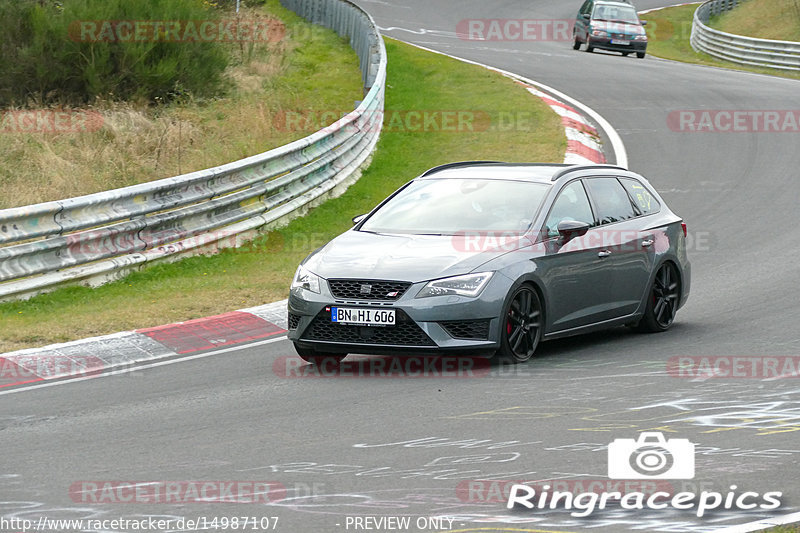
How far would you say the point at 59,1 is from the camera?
2497cm

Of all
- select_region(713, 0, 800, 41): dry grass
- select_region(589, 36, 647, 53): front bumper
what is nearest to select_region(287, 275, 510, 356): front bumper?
select_region(589, 36, 647, 53): front bumper

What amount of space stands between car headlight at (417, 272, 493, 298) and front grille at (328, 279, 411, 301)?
16cm

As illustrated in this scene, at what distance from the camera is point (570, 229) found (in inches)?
403

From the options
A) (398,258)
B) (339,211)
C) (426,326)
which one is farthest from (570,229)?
(339,211)

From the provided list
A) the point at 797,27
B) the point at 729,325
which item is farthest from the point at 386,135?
the point at 797,27

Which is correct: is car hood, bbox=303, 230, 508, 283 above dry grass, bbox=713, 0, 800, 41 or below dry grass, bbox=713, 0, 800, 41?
above

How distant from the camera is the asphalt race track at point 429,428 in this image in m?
6.19

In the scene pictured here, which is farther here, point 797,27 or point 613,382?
point 797,27

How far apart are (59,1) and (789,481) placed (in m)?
21.4

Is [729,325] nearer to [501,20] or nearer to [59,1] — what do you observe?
[59,1]

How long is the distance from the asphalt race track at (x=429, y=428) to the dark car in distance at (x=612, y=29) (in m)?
23.8

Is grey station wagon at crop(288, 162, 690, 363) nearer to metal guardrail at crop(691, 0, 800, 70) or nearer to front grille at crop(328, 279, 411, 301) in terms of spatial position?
front grille at crop(328, 279, 411, 301)

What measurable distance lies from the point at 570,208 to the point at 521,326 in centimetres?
148

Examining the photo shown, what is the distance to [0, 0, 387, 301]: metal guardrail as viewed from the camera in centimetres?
1244
